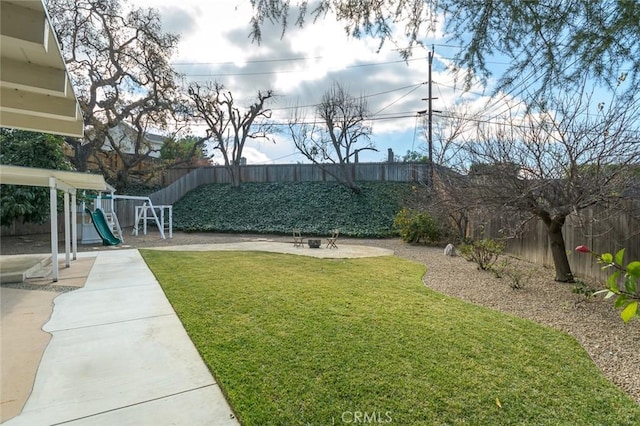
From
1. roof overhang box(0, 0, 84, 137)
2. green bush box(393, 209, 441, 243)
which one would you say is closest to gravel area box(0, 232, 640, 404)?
green bush box(393, 209, 441, 243)

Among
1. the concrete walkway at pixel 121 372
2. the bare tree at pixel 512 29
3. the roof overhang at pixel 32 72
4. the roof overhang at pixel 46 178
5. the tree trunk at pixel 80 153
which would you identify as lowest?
the concrete walkway at pixel 121 372

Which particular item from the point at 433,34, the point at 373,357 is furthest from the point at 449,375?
the point at 433,34

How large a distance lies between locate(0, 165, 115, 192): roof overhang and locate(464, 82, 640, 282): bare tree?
7038 millimetres

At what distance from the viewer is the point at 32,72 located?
248 cm

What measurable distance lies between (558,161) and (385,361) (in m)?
4.45

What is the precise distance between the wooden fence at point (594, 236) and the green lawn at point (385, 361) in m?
2.71

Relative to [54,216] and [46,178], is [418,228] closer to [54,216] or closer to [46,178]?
[54,216]

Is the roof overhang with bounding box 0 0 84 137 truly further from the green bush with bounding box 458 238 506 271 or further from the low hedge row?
the low hedge row

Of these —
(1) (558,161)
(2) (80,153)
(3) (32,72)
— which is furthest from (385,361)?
(2) (80,153)

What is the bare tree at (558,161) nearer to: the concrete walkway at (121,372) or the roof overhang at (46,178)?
the concrete walkway at (121,372)

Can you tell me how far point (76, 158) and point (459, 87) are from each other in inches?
730

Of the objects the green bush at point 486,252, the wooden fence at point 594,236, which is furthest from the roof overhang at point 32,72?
the green bush at point 486,252

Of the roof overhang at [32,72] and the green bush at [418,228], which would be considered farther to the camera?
the green bush at [418,228]

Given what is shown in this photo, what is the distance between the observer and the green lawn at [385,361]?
7.23 ft
